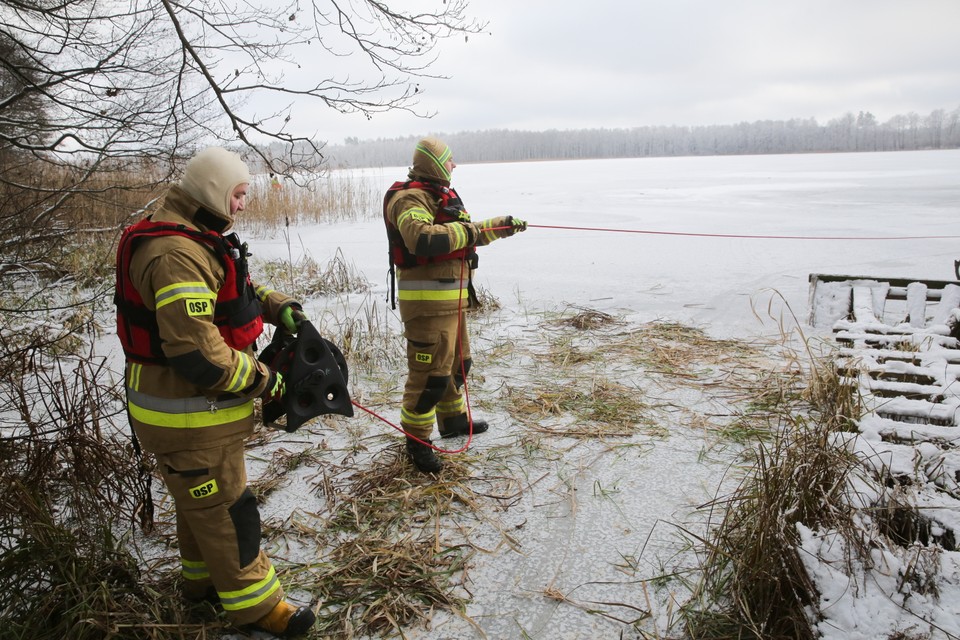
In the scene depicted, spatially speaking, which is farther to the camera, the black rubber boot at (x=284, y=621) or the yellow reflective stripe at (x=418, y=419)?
the yellow reflective stripe at (x=418, y=419)

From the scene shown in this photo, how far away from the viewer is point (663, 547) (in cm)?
264

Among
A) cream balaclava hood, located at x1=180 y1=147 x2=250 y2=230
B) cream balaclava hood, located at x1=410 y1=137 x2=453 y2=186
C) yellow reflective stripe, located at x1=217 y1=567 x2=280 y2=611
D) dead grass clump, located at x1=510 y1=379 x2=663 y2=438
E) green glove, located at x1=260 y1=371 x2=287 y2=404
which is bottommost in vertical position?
dead grass clump, located at x1=510 y1=379 x2=663 y2=438

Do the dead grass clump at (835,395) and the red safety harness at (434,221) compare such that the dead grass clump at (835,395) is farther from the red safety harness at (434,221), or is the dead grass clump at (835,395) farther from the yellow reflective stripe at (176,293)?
the yellow reflective stripe at (176,293)

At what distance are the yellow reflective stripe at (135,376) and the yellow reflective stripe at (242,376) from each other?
34cm

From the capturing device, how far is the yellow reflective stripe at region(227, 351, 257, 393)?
1.95 metres

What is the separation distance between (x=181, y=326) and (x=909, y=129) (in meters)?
75.9

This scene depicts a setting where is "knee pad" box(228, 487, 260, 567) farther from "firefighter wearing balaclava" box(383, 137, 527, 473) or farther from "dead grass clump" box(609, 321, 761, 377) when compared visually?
"dead grass clump" box(609, 321, 761, 377)

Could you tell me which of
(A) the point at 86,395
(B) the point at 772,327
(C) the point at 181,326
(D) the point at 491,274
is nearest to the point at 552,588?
(C) the point at 181,326

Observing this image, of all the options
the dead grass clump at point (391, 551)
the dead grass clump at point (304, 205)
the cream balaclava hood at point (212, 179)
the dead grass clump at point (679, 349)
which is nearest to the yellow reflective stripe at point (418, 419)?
the dead grass clump at point (391, 551)

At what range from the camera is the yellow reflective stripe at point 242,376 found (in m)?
1.95

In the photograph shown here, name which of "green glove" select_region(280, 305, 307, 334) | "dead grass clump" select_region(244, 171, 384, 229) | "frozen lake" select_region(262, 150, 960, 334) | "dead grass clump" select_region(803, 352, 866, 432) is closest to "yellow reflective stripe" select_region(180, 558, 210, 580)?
"green glove" select_region(280, 305, 307, 334)

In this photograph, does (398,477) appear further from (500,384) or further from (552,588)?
(500,384)

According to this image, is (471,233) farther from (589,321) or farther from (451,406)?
(589,321)

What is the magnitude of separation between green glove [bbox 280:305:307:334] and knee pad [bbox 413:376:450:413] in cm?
112
